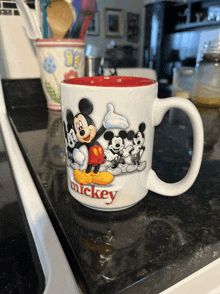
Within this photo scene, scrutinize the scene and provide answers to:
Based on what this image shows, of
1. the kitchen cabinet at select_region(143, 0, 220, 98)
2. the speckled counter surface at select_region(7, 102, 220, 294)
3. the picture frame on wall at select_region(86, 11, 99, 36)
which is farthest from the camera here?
the picture frame on wall at select_region(86, 11, 99, 36)

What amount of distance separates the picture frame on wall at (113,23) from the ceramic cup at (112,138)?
272 centimetres

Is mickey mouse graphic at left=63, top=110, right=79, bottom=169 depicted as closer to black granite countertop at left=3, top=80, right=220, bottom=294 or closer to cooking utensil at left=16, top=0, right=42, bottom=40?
black granite countertop at left=3, top=80, right=220, bottom=294

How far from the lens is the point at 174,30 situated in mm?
2434

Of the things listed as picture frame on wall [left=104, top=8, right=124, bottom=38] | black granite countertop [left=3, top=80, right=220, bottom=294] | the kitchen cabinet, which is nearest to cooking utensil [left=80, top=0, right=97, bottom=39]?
black granite countertop [left=3, top=80, right=220, bottom=294]

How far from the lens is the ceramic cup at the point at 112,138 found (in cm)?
23

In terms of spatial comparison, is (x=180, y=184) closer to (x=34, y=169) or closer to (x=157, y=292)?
(x=157, y=292)

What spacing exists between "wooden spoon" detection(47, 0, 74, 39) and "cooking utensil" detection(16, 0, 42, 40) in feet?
0.15

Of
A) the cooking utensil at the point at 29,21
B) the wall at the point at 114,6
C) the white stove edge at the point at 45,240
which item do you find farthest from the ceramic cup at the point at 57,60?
the wall at the point at 114,6

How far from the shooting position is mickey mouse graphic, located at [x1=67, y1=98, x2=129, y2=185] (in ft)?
0.77

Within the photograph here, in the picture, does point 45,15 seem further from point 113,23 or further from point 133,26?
point 133,26

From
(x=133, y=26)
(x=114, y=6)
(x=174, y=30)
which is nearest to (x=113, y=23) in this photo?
(x=114, y=6)

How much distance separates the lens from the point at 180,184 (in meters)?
0.28

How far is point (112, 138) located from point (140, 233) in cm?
11

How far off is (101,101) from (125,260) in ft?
0.52
